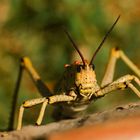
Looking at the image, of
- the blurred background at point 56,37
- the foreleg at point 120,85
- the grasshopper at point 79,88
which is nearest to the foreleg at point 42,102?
the grasshopper at point 79,88

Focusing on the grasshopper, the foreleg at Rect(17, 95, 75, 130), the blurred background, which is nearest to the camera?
the foreleg at Rect(17, 95, 75, 130)

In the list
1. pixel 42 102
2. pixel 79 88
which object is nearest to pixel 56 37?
pixel 79 88

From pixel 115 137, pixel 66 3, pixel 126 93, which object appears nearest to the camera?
pixel 115 137

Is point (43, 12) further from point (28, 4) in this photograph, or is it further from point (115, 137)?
point (115, 137)

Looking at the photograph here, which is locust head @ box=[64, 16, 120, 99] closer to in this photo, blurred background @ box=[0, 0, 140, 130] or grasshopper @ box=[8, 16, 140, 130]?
grasshopper @ box=[8, 16, 140, 130]

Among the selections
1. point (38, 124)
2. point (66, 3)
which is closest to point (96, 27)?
point (66, 3)

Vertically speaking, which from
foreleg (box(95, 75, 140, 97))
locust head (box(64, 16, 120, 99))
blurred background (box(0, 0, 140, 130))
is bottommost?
foreleg (box(95, 75, 140, 97))

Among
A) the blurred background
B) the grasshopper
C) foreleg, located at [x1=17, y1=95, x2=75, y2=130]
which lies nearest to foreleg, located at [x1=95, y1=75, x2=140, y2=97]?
the grasshopper

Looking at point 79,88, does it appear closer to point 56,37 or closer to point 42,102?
point 42,102
